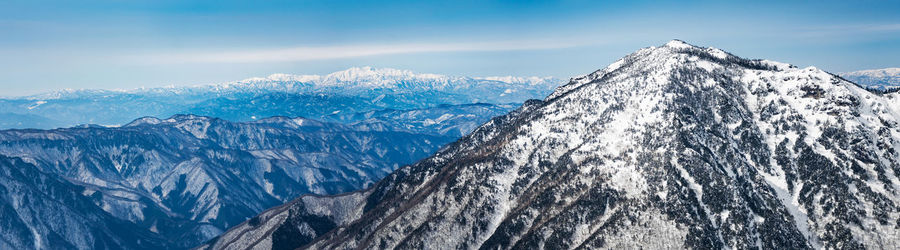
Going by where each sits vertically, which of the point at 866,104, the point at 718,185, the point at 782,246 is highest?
the point at 866,104

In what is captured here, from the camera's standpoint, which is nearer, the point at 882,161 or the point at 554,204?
the point at 882,161

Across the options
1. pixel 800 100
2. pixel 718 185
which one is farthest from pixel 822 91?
pixel 718 185

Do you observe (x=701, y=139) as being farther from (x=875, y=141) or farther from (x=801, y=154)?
(x=875, y=141)

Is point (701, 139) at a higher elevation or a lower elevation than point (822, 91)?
lower

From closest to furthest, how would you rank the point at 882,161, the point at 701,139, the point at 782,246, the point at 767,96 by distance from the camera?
the point at 782,246 < the point at 882,161 < the point at 701,139 < the point at 767,96

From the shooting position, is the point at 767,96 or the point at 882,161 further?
the point at 767,96

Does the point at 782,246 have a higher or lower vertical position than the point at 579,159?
lower

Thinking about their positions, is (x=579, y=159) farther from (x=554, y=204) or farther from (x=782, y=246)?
(x=782, y=246)

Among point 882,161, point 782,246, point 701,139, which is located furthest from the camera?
point 701,139

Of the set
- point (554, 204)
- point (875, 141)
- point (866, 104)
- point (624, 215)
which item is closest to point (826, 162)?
point (875, 141)
